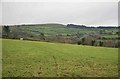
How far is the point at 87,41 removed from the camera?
83.2 m

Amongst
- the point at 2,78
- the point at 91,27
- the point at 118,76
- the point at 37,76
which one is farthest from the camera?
the point at 91,27

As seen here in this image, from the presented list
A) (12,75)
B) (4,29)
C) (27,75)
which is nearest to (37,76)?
(27,75)

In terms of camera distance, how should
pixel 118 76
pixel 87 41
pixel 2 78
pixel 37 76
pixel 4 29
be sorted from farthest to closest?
1. pixel 4 29
2. pixel 87 41
3. pixel 118 76
4. pixel 37 76
5. pixel 2 78

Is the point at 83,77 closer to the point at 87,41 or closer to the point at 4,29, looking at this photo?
the point at 87,41

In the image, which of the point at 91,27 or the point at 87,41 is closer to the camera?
the point at 87,41

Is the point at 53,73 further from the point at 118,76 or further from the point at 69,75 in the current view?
the point at 118,76

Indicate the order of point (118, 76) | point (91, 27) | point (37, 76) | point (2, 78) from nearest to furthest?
point (2, 78)
point (37, 76)
point (118, 76)
point (91, 27)

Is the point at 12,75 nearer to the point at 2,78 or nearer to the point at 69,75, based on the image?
the point at 2,78

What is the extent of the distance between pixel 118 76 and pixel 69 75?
4.51 m

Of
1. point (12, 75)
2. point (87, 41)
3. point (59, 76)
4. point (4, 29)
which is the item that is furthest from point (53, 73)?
point (4, 29)

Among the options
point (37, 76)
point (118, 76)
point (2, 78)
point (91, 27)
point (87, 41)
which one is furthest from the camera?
point (91, 27)

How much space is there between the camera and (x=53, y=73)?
19.2m

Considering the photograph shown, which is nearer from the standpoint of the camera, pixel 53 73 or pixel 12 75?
pixel 12 75

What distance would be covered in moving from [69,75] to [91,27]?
176 metres
